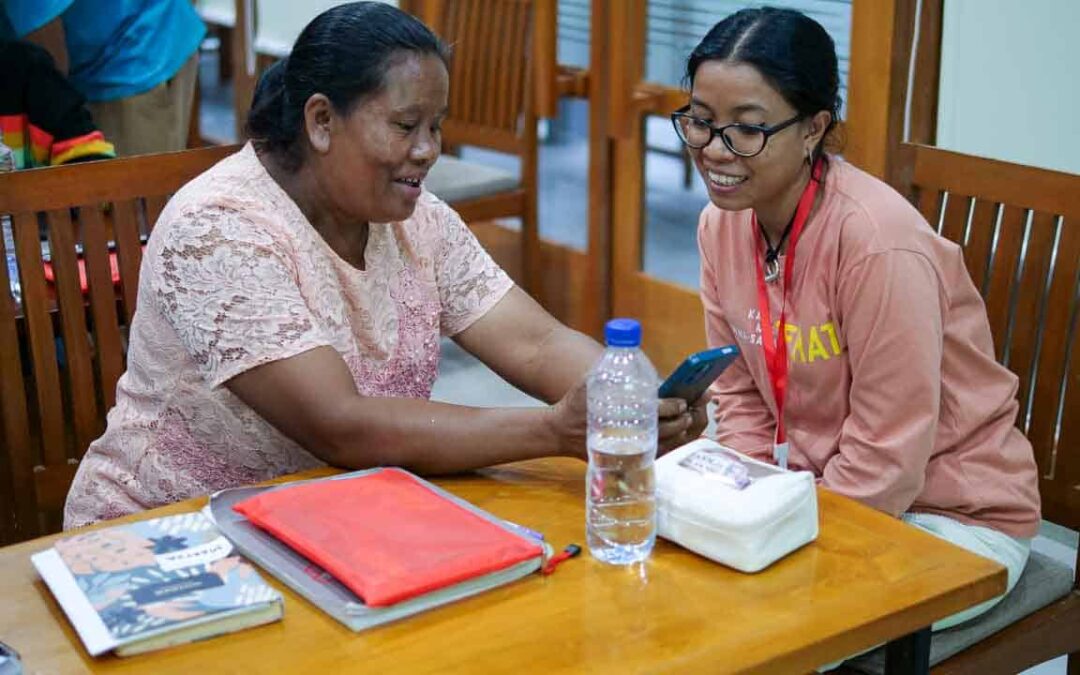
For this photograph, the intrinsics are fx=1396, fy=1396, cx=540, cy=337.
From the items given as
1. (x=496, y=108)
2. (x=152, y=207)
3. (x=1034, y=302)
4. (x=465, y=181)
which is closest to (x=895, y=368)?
(x=1034, y=302)

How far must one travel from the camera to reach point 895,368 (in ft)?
5.95

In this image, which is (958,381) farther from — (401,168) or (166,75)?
(166,75)

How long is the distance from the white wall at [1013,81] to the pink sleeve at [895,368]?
1.25 metres

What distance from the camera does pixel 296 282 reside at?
1771 millimetres

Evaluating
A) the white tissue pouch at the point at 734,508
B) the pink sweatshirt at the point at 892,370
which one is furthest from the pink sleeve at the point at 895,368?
the white tissue pouch at the point at 734,508

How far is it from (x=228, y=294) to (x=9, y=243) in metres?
0.84

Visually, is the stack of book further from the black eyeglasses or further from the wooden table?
the black eyeglasses

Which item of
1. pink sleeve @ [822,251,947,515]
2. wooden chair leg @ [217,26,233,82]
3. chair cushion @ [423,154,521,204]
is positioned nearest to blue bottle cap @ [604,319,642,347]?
pink sleeve @ [822,251,947,515]

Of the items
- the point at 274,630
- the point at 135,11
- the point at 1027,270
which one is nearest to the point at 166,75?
the point at 135,11

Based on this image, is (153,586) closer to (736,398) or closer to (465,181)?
(736,398)

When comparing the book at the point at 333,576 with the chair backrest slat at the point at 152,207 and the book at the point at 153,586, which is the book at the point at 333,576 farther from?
the chair backrest slat at the point at 152,207

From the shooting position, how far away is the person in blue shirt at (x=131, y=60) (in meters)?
3.81

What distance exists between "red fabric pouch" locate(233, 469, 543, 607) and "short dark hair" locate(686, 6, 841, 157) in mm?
769

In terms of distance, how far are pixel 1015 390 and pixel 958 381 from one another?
0.30 feet
